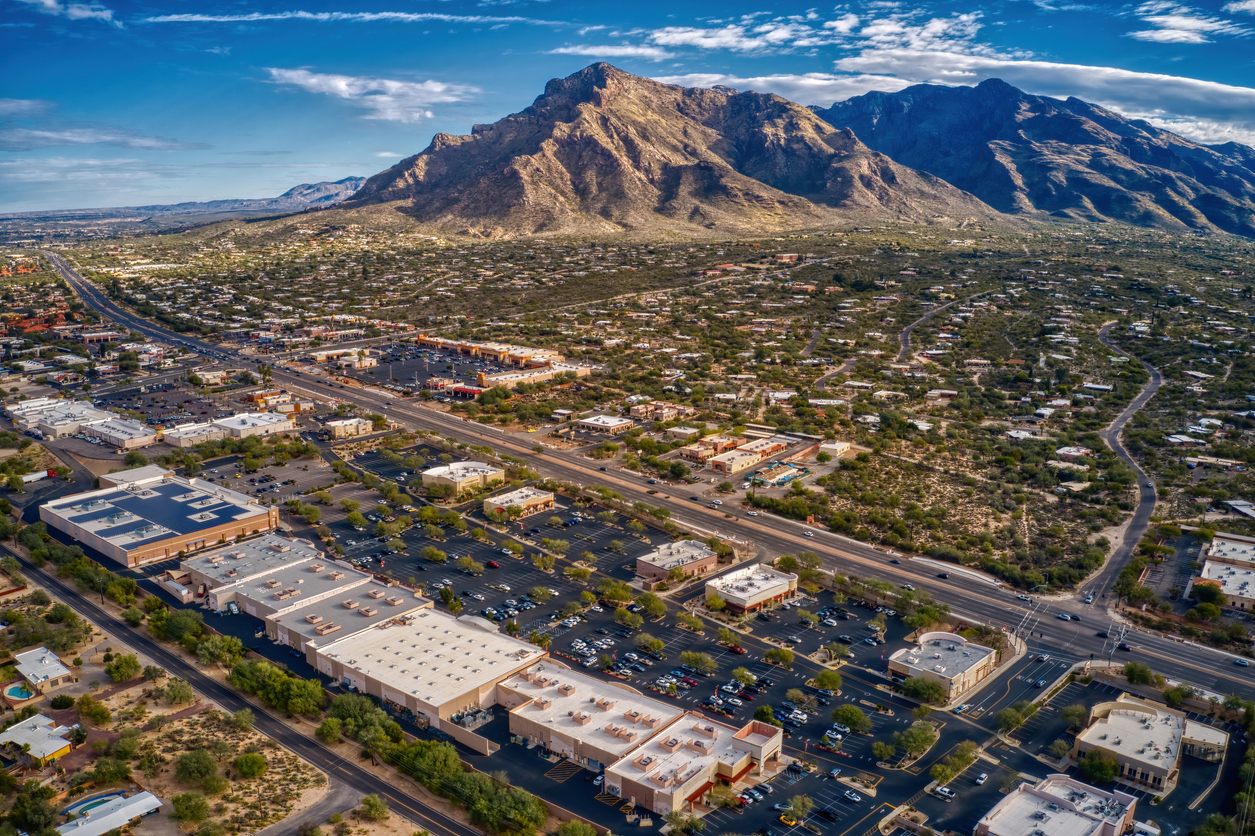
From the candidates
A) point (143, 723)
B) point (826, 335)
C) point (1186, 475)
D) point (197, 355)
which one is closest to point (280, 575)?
point (143, 723)

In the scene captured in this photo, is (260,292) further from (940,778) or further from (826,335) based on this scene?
(940,778)

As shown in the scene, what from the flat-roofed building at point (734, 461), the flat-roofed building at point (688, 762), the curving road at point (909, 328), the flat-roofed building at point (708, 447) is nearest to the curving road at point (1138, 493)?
the flat-roofed building at point (734, 461)

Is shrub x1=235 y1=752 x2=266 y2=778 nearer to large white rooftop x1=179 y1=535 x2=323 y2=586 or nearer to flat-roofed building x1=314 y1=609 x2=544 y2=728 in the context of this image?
flat-roofed building x1=314 y1=609 x2=544 y2=728

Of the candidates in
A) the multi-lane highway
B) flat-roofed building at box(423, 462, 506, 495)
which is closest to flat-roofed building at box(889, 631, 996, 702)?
the multi-lane highway

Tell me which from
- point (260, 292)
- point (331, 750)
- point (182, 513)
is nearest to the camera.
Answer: point (331, 750)

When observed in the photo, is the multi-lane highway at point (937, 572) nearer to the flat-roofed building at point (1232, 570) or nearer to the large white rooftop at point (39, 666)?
the flat-roofed building at point (1232, 570)
